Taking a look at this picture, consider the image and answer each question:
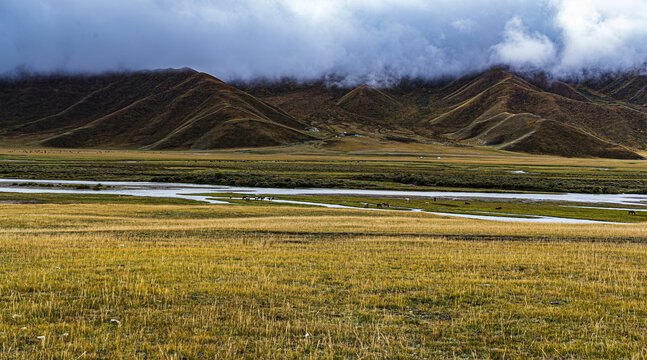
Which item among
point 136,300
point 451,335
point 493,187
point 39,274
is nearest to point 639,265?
point 451,335

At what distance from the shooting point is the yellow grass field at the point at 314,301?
910 centimetres

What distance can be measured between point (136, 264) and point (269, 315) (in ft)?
25.7

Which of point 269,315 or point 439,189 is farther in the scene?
point 439,189

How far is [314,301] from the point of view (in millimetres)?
12258

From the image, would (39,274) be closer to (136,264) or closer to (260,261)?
(136,264)

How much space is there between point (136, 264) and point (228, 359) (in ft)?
31.6

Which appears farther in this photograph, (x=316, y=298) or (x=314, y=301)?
(x=316, y=298)

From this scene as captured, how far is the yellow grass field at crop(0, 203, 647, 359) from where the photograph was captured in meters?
9.10

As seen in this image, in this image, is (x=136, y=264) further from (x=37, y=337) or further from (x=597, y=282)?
(x=597, y=282)

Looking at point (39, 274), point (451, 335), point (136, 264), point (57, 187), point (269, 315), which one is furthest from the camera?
point (57, 187)

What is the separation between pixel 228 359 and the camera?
27.7ft

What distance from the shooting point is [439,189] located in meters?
92.8

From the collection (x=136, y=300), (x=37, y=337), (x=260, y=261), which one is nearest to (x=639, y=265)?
(x=260, y=261)

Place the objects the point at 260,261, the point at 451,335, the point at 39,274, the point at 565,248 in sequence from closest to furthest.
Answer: the point at 451,335 → the point at 39,274 → the point at 260,261 → the point at 565,248
